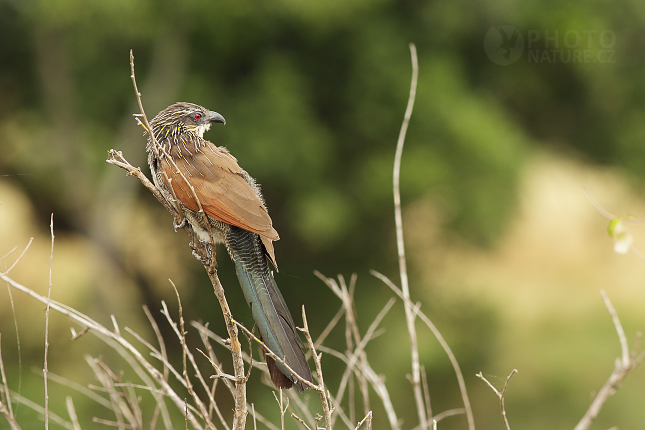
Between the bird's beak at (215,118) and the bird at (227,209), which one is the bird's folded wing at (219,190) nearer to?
the bird at (227,209)

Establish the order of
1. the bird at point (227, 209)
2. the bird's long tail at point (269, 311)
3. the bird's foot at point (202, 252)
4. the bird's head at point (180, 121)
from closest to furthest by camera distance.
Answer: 1. the bird's long tail at point (269, 311)
2. the bird at point (227, 209)
3. the bird's foot at point (202, 252)
4. the bird's head at point (180, 121)

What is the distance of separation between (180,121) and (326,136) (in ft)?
14.7

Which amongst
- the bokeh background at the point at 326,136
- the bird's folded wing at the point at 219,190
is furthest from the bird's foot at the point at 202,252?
the bokeh background at the point at 326,136

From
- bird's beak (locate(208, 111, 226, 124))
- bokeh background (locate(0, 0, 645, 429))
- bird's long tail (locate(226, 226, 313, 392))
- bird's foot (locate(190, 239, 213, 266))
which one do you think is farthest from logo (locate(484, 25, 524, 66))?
bird's foot (locate(190, 239, 213, 266))

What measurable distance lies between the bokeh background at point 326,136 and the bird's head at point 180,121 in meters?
3.59

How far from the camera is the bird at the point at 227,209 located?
165 cm

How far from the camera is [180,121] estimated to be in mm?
2336

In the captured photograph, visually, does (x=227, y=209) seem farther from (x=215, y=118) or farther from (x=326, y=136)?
(x=326, y=136)

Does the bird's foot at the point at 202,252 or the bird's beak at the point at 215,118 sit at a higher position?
the bird's beak at the point at 215,118

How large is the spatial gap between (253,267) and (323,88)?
17.4 ft

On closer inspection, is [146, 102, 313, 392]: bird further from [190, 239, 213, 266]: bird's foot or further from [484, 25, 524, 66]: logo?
[484, 25, 524, 66]: logo

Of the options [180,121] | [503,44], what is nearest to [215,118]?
[180,121]

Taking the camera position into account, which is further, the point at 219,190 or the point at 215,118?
the point at 215,118

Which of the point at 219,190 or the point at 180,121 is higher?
the point at 180,121
